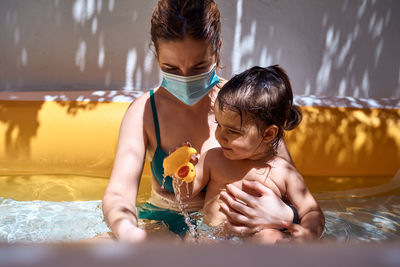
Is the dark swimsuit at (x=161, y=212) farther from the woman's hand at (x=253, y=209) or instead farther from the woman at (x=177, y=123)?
the woman's hand at (x=253, y=209)

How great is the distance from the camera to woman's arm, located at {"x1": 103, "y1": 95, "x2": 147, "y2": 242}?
1690 millimetres

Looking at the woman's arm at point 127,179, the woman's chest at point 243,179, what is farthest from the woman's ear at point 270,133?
the woman's arm at point 127,179

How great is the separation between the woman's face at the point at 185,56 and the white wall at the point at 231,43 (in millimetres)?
1951

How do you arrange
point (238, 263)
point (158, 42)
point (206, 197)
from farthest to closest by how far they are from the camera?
point (206, 197) < point (158, 42) < point (238, 263)

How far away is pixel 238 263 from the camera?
1.32 feet

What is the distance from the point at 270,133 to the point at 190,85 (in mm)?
453

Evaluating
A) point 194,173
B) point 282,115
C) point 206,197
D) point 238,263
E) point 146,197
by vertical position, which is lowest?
point 146,197

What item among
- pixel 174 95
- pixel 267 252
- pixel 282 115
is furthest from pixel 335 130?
pixel 267 252

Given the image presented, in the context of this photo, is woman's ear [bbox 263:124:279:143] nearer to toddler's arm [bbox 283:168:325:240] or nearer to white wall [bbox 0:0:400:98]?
toddler's arm [bbox 283:168:325:240]

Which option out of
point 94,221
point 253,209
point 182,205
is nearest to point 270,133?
point 253,209

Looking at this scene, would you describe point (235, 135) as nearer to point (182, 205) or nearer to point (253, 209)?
point (253, 209)

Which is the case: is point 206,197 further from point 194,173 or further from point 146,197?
point 146,197

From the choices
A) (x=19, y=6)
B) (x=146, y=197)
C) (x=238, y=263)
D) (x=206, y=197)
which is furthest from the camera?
(x=19, y=6)

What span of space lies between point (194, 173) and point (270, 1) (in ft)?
7.83
